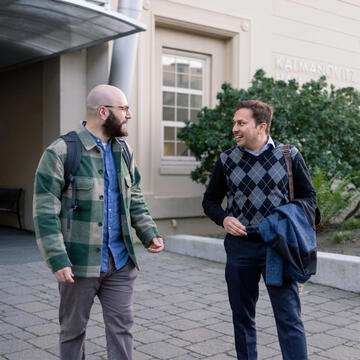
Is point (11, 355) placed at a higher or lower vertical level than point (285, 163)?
lower

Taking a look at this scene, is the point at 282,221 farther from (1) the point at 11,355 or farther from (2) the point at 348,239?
(2) the point at 348,239

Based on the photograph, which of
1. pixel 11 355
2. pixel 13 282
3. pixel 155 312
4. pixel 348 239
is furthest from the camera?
pixel 348 239

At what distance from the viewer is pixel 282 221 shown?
3309mm

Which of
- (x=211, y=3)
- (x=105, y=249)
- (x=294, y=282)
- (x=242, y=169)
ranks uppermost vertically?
(x=211, y=3)

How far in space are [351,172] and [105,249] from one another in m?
7.46

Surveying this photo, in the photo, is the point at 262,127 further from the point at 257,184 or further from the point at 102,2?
the point at 102,2

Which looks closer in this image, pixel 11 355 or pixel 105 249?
pixel 105 249

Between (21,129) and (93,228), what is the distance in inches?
359

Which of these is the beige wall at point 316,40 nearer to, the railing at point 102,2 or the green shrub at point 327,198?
the green shrub at point 327,198

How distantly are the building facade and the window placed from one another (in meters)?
0.02

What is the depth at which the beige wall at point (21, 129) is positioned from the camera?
1110 centimetres

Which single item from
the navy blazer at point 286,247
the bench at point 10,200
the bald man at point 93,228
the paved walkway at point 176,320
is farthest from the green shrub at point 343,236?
the bench at point 10,200

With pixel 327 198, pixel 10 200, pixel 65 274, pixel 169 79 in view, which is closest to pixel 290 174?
pixel 65 274

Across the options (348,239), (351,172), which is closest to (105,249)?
(348,239)
